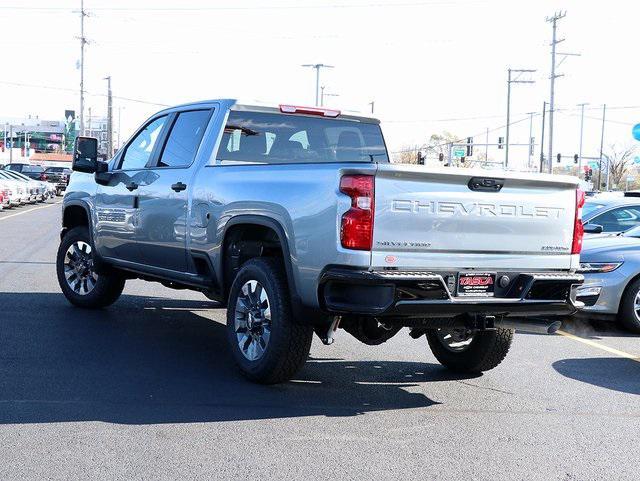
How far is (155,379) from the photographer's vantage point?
6781mm

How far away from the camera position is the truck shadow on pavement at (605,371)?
7232 millimetres

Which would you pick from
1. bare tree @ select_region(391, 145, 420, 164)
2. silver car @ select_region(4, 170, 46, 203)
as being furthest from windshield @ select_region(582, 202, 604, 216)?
silver car @ select_region(4, 170, 46, 203)

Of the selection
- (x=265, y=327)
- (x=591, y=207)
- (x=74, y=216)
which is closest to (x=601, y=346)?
(x=265, y=327)

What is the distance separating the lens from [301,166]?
20.7 feet

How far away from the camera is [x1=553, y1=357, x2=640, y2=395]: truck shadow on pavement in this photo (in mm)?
7232

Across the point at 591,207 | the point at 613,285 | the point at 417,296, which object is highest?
the point at 591,207

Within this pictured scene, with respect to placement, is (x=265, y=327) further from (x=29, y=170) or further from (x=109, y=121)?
(x=109, y=121)

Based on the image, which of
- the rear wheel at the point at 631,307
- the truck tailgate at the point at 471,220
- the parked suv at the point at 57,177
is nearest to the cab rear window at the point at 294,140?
the truck tailgate at the point at 471,220

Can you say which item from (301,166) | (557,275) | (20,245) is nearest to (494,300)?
(557,275)

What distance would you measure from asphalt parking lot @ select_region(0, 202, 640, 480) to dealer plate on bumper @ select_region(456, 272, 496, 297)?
2.72ft

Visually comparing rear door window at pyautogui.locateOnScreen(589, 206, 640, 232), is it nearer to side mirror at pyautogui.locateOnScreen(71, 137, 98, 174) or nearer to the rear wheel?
the rear wheel

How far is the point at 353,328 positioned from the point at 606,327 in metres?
5.27

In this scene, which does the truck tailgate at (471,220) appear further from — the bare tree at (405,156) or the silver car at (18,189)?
the silver car at (18,189)

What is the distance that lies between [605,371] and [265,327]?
124 inches
